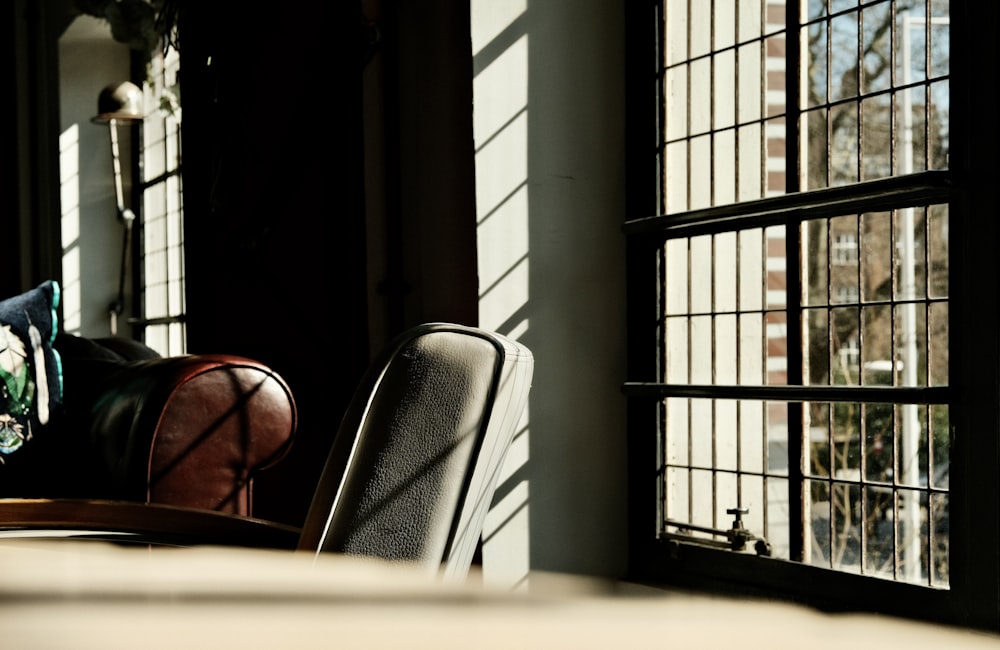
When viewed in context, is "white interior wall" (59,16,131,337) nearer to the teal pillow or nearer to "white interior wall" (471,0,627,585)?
the teal pillow

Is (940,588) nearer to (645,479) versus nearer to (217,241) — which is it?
(645,479)

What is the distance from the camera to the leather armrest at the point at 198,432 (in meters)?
2.09

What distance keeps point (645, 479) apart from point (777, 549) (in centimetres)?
39

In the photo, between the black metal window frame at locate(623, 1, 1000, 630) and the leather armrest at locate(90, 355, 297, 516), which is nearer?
the black metal window frame at locate(623, 1, 1000, 630)

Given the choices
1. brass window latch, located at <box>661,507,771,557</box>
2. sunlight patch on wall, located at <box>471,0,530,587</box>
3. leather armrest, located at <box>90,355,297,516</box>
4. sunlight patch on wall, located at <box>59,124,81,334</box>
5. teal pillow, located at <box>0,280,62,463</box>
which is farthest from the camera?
sunlight patch on wall, located at <box>59,124,81,334</box>

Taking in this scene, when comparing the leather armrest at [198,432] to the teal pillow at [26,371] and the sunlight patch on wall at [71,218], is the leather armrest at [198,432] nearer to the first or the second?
the teal pillow at [26,371]

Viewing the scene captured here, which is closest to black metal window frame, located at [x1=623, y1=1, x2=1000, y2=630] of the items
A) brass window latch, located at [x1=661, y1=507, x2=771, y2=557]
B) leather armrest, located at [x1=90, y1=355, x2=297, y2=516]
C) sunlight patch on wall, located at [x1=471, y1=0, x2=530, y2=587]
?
brass window latch, located at [x1=661, y1=507, x2=771, y2=557]

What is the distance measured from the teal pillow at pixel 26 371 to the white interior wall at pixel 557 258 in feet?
3.55

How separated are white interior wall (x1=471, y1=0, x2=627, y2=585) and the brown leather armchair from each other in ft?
2.04

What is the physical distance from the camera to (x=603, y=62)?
8.61 feet

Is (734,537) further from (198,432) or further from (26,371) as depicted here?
(26,371)

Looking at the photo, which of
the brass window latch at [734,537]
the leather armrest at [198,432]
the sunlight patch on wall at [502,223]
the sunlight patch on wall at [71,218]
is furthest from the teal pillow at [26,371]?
the sunlight patch on wall at [71,218]

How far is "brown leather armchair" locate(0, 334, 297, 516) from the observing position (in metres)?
2.09

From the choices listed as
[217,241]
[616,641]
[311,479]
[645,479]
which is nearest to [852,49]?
[645,479]
